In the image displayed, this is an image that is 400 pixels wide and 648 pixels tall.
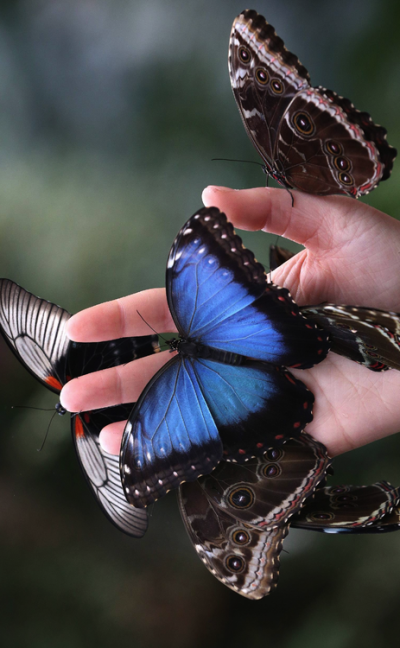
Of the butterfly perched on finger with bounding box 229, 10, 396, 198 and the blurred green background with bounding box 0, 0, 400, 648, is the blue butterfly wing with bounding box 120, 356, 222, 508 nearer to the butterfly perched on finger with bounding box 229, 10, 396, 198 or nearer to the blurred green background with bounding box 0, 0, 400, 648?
the butterfly perched on finger with bounding box 229, 10, 396, 198

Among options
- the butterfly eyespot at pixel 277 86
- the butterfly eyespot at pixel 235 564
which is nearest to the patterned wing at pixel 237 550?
the butterfly eyespot at pixel 235 564

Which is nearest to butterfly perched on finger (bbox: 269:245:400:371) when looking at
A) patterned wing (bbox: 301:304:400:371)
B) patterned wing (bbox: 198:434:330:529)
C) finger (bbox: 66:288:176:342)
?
patterned wing (bbox: 301:304:400:371)

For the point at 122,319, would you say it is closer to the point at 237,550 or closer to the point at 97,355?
the point at 97,355

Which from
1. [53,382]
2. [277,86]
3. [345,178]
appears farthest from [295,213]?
[53,382]

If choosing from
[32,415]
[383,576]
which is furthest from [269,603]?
[32,415]

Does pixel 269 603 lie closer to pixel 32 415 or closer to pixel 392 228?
pixel 32 415

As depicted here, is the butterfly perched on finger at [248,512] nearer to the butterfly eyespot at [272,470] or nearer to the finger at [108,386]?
the butterfly eyespot at [272,470]
